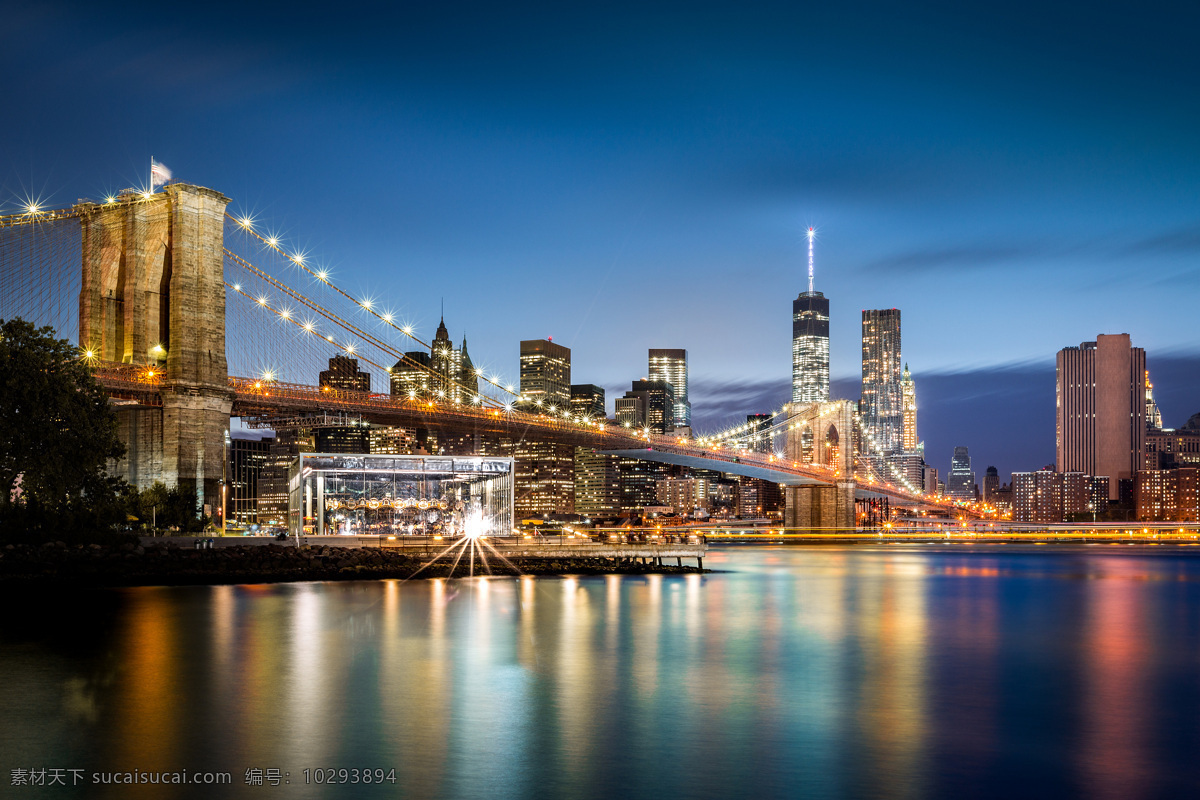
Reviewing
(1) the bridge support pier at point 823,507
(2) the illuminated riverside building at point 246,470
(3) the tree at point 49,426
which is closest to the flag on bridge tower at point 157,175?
(3) the tree at point 49,426

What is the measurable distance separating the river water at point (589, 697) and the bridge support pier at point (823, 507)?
286 ft

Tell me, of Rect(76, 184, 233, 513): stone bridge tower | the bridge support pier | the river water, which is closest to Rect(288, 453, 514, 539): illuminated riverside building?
Rect(76, 184, 233, 513): stone bridge tower

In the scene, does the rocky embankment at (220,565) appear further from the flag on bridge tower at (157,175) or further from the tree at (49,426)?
the flag on bridge tower at (157,175)

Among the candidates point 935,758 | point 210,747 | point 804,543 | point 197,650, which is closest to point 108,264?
point 197,650

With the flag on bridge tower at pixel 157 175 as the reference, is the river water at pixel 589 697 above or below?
below

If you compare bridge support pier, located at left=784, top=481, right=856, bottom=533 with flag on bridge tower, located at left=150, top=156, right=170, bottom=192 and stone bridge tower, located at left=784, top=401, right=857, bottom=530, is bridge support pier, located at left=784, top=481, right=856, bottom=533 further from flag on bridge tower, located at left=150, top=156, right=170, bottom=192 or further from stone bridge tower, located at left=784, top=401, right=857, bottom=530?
flag on bridge tower, located at left=150, top=156, right=170, bottom=192

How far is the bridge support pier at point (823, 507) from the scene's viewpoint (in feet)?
400

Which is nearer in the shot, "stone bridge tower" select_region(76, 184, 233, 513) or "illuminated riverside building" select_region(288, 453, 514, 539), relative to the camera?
"illuminated riverside building" select_region(288, 453, 514, 539)

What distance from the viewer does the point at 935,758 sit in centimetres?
1359

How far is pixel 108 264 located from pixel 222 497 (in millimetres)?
14789

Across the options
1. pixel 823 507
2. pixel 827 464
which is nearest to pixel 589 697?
pixel 823 507

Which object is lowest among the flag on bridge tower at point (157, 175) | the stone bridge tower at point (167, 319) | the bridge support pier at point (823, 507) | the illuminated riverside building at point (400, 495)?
the bridge support pier at point (823, 507)

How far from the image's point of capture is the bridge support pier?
122062 mm

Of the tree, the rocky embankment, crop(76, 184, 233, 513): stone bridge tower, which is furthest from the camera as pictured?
crop(76, 184, 233, 513): stone bridge tower
